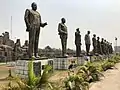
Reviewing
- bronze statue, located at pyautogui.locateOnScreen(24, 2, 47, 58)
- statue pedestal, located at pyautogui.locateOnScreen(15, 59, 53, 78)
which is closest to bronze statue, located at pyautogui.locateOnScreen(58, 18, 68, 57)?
bronze statue, located at pyautogui.locateOnScreen(24, 2, 47, 58)

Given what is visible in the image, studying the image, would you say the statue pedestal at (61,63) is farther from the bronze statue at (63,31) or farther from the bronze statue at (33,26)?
the bronze statue at (33,26)

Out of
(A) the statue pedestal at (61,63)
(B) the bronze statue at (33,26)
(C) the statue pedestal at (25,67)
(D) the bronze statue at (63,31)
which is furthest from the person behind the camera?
(A) the statue pedestal at (61,63)

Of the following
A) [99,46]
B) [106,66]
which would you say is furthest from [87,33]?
[99,46]

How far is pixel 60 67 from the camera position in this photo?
57.0 feet

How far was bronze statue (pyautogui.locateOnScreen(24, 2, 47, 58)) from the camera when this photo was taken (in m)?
11.1

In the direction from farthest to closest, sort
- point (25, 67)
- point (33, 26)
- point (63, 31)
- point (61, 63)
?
point (61, 63), point (63, 31), point (33, 26), point (25, 67)

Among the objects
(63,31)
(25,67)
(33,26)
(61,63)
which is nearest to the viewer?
(25,67)

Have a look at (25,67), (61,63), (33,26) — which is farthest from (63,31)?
(25,67)

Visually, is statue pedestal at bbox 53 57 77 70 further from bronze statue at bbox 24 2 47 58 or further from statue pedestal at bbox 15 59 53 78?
bronze statue at bbox 24 2 47 58

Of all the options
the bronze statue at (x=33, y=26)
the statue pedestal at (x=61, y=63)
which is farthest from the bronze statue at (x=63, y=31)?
the bronze statue at (x=33, y=26)

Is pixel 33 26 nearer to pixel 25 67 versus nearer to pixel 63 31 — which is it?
pixel 25 67

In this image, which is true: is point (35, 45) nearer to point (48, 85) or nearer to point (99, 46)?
point (48, 85)

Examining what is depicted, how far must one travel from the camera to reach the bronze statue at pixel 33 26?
1111 centimetres

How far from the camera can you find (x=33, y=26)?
1115 centimetres
